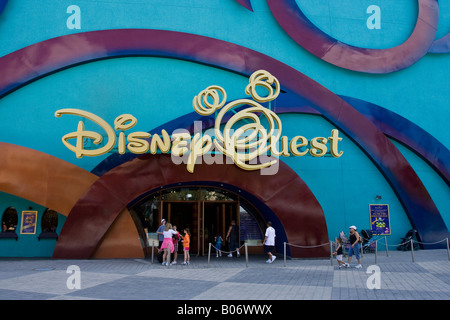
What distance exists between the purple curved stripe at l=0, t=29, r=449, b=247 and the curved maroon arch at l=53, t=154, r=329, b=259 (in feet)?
14.9

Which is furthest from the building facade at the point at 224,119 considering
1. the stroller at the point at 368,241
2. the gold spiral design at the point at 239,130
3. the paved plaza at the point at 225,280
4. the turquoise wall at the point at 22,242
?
the paved plaza at the point at 225,280

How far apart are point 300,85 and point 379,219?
288 inches

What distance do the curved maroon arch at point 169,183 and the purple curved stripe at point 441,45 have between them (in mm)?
11013

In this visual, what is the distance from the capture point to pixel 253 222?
18859 millimetres

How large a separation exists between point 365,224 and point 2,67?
17.8m

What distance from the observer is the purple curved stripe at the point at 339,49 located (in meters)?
19.0

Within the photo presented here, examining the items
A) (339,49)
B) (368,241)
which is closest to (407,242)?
(368,241)

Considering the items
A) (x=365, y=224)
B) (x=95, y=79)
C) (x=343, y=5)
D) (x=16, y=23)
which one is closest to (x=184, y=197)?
(x=95, y=79)

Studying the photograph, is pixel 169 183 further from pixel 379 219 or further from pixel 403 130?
pixel 403 130

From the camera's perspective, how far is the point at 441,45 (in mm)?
20172

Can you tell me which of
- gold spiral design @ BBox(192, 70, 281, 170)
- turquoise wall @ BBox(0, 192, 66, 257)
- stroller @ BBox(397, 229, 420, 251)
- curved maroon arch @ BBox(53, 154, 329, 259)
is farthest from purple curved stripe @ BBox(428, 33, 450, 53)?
turquoise wall @ BBox(0, 192, 66, 257)

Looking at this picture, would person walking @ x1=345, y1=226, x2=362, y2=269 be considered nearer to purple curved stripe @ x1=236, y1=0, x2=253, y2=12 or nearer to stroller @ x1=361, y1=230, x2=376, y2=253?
stroller @ x1=361, y1=230, x2=376, y2=253
